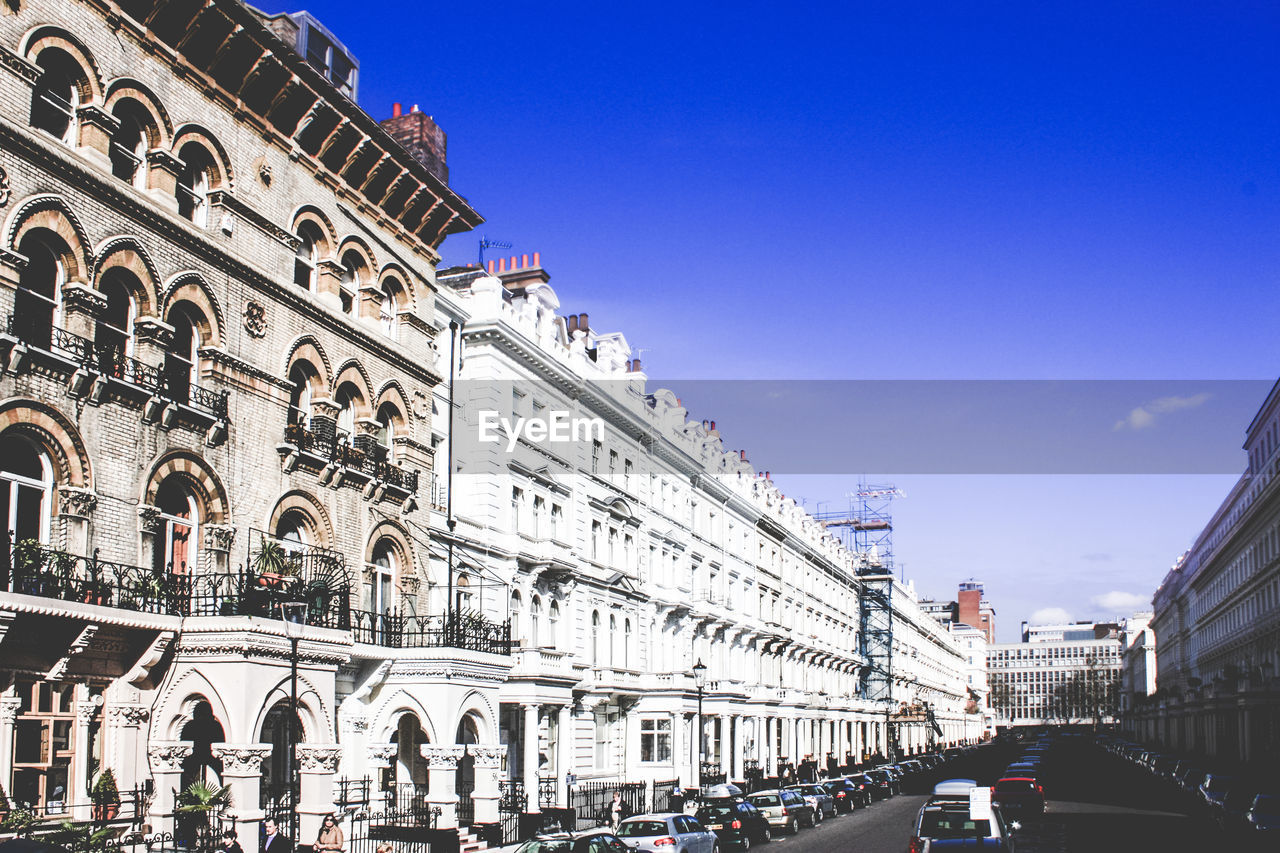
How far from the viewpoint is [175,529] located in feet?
75.3

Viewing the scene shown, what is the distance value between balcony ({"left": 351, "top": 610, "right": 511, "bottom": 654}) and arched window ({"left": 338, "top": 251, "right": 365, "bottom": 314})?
726cm

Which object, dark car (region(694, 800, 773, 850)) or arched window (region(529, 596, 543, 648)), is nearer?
dark car (region(694, 800, 773, 850))

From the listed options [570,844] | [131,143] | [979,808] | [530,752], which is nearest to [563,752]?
[530,752]

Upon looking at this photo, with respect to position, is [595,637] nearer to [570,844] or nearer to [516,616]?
[516,616]

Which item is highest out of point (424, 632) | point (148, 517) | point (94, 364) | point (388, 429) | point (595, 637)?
point (388, 429)

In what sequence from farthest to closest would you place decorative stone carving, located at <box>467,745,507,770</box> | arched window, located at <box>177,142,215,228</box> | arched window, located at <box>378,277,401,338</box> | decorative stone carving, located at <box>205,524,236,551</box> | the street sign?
arched window, located at <box>378,277,401,338</box> → decorative stone carving, located at <box>467,745,507,770</box> → arched window, located at <box>177,142,215,228</box> → decorative stone carving, located at <box>205,524,236,551</box> → the street sign

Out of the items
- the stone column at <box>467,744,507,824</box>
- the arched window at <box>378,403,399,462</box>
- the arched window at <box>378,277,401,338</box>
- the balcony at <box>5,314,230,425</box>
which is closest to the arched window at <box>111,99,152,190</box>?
the balcony at <box>5,314,230,425</box>

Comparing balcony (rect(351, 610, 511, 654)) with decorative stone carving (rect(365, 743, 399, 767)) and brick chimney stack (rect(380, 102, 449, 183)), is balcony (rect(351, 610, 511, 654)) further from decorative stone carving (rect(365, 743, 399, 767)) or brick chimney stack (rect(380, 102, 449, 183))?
brick chimney stack (rect(380, 102, 449, 183))

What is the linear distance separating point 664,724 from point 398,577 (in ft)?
76.3

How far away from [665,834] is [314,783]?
8.20 meters

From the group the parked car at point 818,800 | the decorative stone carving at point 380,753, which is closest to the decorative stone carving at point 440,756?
the decorative stone carving at point 380,753

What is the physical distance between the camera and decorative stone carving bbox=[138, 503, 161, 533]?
21609 mm

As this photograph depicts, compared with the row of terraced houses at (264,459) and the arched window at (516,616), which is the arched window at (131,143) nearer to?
the row of terraced houses at (264,459)

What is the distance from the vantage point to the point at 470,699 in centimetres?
2833
